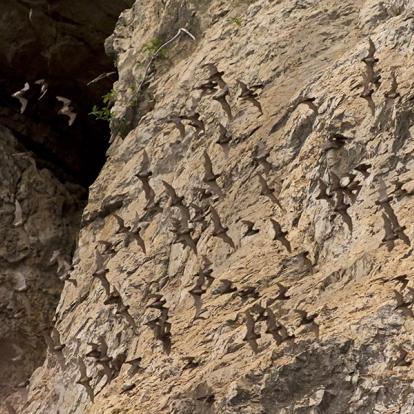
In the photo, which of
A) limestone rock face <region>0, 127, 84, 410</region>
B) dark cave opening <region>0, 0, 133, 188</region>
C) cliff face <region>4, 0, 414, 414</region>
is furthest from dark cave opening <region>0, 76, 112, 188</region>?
cliff face <region>4, 0, 414, 414</region>

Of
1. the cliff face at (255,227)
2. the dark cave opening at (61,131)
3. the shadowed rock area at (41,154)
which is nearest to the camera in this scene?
the cliff face at (255,227)

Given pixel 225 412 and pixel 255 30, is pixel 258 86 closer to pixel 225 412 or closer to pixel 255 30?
pixel 255 30

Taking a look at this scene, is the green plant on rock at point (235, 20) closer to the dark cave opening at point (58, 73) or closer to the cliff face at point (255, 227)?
the cliff face at point (255, 227)

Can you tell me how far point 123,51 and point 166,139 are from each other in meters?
3.96

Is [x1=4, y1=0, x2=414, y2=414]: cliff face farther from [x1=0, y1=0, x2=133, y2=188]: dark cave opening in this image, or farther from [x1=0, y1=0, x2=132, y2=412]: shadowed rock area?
[x1=0, y1=0, x2=133, y2=188]: dark cave opening

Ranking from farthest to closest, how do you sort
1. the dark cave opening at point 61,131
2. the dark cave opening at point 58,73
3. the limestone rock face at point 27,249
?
the dark cave opening at point 61,131 < the dark cave opening at point 58,73 < the limestone rock face at point 27,249

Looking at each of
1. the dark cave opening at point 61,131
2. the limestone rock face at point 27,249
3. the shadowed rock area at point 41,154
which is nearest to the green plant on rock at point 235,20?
the shadowed rock area at point 41,154

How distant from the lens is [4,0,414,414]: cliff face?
18.5 metres

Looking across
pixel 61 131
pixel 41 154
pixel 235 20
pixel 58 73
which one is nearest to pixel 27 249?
pixel 41 154

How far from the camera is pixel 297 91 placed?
24.1m

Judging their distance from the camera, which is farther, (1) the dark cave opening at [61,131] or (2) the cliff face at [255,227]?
(1) the dark cave opening at [61,131]

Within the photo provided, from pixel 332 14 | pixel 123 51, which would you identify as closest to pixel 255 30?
pixel 332 14

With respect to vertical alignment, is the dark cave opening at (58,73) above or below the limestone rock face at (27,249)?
above

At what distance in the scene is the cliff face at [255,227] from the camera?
60.7ft
